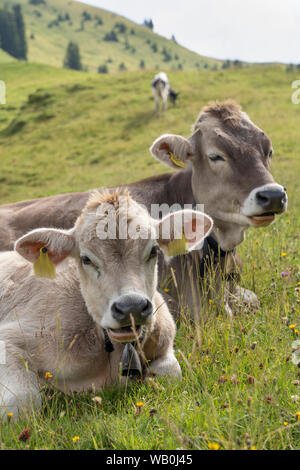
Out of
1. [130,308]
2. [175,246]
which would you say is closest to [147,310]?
[130,308]

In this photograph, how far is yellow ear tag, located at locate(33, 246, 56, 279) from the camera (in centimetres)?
390

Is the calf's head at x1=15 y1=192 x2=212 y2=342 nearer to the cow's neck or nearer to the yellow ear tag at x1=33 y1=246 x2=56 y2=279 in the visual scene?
the yellow ear tag at x1=33 y1=246 x2=56 y2=279

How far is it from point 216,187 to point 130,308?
2.75 meters

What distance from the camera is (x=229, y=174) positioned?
5.37m

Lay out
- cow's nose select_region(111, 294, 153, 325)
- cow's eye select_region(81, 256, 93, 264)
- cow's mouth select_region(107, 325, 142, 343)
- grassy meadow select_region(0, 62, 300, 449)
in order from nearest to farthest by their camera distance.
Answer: grassy meadow select_region(0, 62, 300, 449) → cow's nose select_region(111, 294, 153, 325) → cow's mouth select_region(107, 325, 142, 343) → cow's eye select_region(81, 256, 93, 264)

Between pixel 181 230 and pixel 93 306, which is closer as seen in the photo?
pixel 93 306

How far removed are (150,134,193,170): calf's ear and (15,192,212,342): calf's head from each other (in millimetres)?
1918

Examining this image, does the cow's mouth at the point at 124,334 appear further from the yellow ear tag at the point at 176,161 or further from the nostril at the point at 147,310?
the yellow ear tag at the point at 176,161

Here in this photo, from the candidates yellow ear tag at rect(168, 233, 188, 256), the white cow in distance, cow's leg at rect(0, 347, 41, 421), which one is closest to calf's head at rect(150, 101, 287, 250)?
yellow ear tag at rect(168, 233, 188, 256)

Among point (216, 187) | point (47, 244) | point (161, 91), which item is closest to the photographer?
point (47, 244)

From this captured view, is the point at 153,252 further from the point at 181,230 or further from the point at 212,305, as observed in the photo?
the point at 212,305

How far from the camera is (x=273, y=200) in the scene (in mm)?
4711
